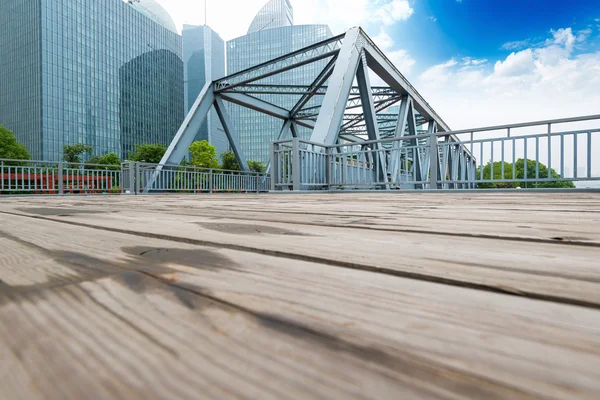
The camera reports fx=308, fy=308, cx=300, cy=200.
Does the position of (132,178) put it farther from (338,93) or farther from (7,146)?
(7,146)

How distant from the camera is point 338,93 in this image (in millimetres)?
5195

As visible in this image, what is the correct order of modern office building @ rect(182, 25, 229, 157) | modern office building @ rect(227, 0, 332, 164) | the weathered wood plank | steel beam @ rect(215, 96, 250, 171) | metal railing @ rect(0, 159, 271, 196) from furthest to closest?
modern office building @ rect(182, 25, 229, 157), modern office building @ rect(227, 0, 332, 164), steel beam @ rect(215, 96, 250, 171), metal railing @ rect(0, 159, 271, 196), the weathered wood plank

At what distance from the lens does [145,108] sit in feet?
138

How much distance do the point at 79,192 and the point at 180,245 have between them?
7.99 metres

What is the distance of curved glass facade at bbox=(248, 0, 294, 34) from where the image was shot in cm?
5656

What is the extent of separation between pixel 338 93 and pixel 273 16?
61.2 meters

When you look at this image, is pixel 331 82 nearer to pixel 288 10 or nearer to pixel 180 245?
pixel 180 245

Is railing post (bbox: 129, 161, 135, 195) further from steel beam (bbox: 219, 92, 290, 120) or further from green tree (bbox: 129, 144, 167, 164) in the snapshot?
green tree (bbox: 129, 144, 167, 164)

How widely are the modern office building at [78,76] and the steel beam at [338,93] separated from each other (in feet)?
125

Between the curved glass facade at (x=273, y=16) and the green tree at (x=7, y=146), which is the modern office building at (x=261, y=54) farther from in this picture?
the green tree at (x=7, y=146)

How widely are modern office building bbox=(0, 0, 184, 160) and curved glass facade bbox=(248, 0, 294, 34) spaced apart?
21.0 meters

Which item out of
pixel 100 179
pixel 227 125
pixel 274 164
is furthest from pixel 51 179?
pixel 274 164

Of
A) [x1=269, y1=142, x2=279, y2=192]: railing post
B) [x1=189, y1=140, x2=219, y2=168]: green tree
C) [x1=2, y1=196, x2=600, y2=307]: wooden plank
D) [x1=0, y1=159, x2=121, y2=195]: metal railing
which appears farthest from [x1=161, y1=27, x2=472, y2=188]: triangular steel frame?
[x1=189, y1=140, x2=219, y2=168]: green tree

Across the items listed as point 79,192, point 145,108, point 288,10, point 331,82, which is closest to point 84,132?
point 145,108
